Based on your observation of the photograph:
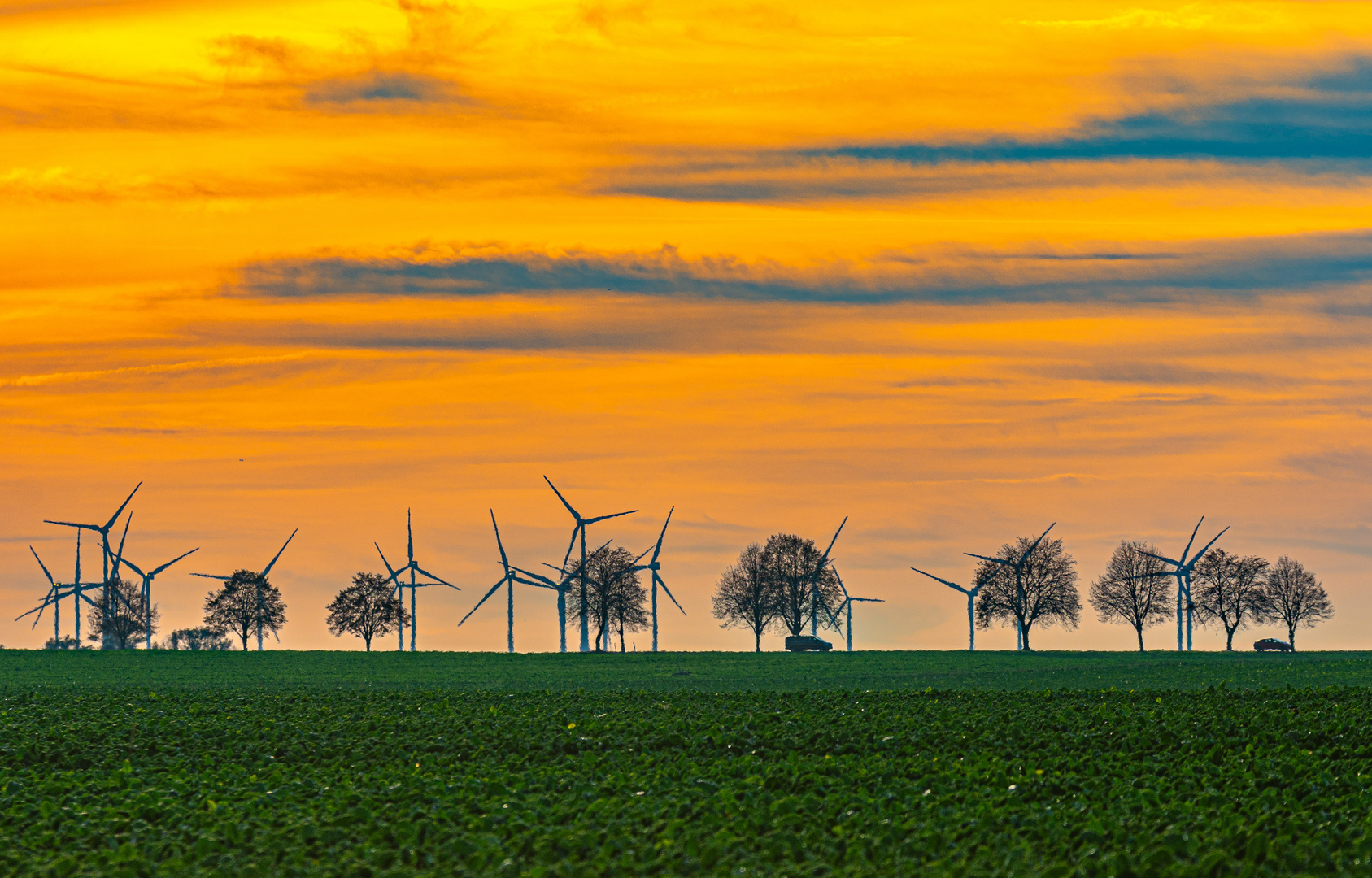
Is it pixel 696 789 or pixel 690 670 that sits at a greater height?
pixel 696 789

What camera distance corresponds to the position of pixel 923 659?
99.1 m

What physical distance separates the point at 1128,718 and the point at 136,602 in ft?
492

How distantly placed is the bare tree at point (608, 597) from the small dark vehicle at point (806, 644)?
47.4ft

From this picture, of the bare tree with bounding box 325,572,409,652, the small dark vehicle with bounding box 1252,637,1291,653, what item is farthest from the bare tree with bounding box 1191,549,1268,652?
the bare tree with bounding box 325,572,409,652

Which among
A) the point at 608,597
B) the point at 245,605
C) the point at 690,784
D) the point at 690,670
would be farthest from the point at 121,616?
the point at 690,784

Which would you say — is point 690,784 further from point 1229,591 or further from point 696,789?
point 1229,591

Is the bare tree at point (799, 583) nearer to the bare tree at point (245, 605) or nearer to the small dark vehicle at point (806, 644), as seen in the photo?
the small dark vehicle at point (806, 644)

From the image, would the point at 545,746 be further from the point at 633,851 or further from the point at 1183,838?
the point at 1183,838

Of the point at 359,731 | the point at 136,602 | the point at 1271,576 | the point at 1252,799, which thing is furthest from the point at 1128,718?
the point at 136,602

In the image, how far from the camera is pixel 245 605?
14550cm

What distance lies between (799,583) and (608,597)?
19536mm

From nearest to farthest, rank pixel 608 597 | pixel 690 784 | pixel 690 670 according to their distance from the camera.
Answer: pixel 690 784, pixel 690 670, pixel 608 597

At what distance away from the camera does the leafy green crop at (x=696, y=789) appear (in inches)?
842

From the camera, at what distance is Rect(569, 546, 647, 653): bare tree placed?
133 m
